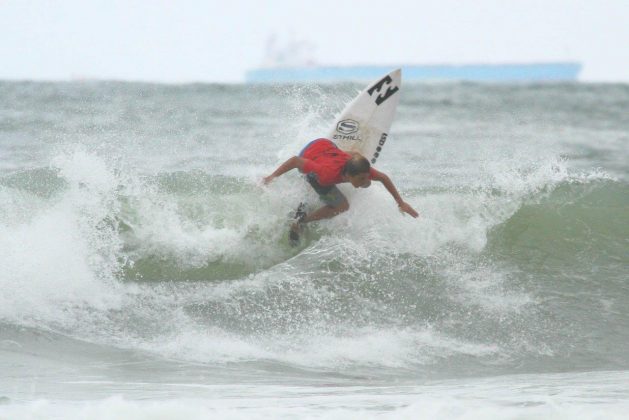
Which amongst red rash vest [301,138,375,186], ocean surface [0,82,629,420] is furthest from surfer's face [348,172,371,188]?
ocean surface [0,82,629,420]

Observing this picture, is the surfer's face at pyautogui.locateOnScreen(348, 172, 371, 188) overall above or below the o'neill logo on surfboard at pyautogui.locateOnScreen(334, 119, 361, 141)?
below

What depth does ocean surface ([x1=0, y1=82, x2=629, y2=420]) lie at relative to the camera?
5379mm

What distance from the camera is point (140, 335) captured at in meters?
6.90

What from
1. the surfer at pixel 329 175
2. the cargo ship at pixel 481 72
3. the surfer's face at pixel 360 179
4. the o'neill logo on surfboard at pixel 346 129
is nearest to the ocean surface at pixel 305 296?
the surfer at pixel 329 175

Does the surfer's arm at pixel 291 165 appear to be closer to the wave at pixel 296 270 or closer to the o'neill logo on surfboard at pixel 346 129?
the wave at pixel 296 270

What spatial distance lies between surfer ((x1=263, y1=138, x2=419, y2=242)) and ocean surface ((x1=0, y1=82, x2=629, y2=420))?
33cm

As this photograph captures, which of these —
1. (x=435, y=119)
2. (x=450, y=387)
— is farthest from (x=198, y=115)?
(x=450, y=387)

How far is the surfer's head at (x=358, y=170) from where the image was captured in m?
7.32

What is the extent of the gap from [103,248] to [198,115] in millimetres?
13575

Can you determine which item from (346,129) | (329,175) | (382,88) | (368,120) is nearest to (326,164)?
(329,175)

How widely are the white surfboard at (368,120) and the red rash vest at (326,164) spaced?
1.04 metres

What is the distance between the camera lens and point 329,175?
7785mm

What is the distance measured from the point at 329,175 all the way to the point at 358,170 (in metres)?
0.53

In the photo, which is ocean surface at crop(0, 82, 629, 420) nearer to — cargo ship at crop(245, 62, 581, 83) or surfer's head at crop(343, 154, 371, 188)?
surfer's head at crop(343, 154, 371, 188)
